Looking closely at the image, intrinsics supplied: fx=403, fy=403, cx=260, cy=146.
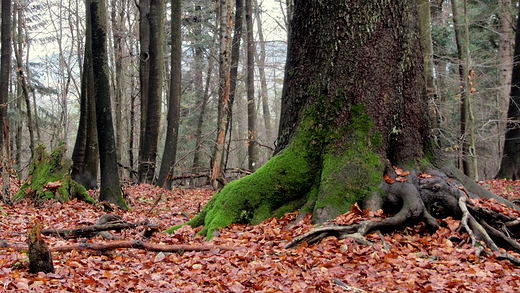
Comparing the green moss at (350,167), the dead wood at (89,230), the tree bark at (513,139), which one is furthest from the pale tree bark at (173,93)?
the tree bark at (513,139)

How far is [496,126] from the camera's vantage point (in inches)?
850

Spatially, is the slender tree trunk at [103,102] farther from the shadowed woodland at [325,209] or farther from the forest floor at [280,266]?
the forest floor at [280,266]

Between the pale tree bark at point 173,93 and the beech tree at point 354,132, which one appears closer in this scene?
the beech tree at point 354,132

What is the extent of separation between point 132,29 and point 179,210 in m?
18.8

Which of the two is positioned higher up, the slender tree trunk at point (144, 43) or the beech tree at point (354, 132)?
the slender tree trunk at point (144, 43)

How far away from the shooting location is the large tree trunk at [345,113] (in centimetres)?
522

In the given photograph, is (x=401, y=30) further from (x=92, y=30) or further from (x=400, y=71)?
(x=92, y=30)

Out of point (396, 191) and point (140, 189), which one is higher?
point (396, 191)

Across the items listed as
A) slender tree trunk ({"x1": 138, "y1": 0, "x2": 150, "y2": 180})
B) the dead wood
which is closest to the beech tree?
the dead wood

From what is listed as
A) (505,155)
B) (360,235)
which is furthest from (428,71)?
(360,235)

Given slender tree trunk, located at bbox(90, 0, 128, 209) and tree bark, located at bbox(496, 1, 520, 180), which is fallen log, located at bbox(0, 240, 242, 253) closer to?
slender tree trunk, located at bbox(90, 0, 128, 209)

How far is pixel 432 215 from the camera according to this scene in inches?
199

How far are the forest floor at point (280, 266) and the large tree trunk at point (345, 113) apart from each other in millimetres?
395

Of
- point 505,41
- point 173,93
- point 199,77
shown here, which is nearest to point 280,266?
point 173,93
